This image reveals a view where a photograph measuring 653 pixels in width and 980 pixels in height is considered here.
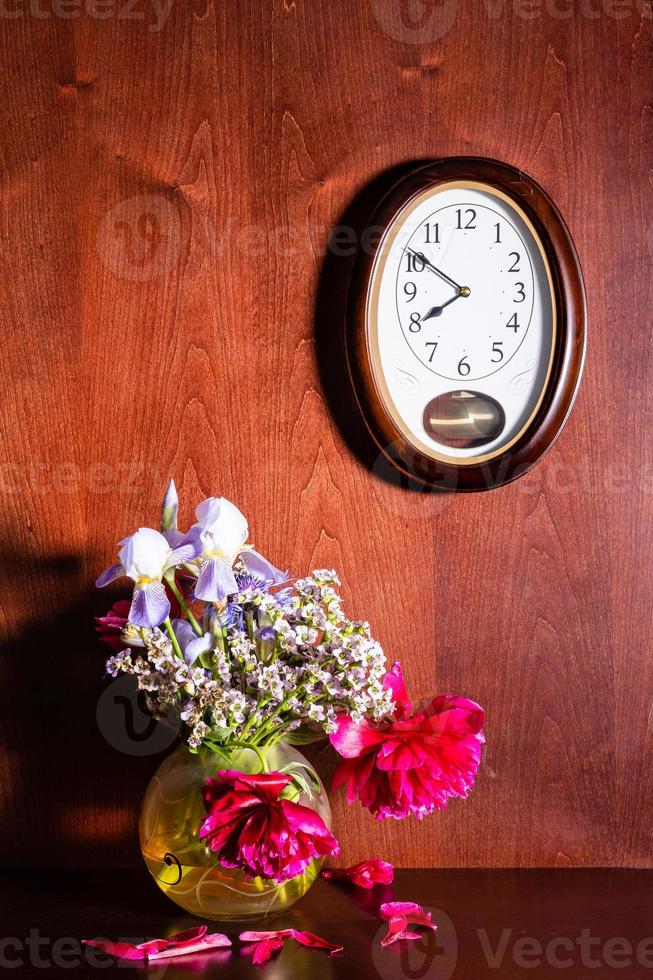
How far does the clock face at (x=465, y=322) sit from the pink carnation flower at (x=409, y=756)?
322 millimetres

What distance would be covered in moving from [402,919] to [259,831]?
0.83ft

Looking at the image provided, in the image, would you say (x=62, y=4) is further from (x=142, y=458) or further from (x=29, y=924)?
(x=29, y=924)

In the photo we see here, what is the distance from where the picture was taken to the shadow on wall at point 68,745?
1104 mm

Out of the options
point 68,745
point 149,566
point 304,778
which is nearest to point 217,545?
point 149,566

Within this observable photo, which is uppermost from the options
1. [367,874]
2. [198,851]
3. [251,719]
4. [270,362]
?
[270,362]

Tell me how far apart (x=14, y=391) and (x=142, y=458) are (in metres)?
0.19

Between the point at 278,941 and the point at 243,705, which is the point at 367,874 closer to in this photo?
the point at 278,941

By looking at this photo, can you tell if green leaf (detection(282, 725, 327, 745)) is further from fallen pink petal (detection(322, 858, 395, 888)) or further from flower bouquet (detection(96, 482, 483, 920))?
fallen pink petal (detection(322, 858, 395, 888))

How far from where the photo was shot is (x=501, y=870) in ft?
3.63

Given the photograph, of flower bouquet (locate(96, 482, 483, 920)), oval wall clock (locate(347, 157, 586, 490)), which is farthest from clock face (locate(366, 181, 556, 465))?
flower bouquet (locate(96, 482, 483, 920))

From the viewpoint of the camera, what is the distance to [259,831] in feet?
2.63

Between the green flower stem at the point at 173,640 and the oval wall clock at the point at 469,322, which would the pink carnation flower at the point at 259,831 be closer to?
the green flower stem at the point at 173,640

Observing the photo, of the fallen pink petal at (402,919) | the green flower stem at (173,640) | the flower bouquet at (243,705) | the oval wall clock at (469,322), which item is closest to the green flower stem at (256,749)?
the flower bouquet at (243,705)

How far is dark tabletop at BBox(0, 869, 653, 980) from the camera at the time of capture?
85cm
